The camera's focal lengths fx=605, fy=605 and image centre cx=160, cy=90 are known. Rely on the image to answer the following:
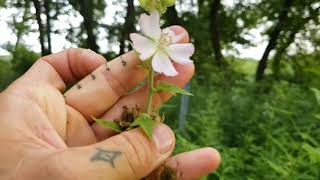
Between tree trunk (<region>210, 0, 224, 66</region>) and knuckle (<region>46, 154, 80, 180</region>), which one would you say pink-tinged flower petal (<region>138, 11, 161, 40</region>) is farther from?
tree trunk (<region>210, 0, 224, 66</region>)

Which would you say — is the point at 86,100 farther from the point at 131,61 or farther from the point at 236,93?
the point at 236,93

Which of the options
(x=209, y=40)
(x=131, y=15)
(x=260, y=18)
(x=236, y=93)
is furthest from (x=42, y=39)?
(x=260, y=18)

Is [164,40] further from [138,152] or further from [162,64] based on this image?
[138,152]

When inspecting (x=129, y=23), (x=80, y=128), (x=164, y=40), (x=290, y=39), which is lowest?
(x=290, y=39)

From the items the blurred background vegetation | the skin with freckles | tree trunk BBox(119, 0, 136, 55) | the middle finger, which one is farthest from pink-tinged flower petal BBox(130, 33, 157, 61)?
tree trunk BBox(119, 0, 136, 55)

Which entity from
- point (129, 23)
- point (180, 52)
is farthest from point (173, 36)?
point (129, 23)
